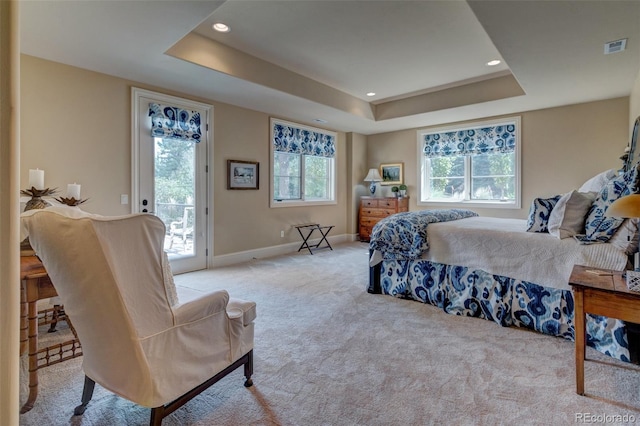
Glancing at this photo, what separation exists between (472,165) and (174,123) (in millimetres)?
5078

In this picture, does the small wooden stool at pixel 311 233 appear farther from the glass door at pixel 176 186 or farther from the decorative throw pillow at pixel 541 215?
the decorative throw pillow at pixel 541 215

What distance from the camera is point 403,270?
3438mm

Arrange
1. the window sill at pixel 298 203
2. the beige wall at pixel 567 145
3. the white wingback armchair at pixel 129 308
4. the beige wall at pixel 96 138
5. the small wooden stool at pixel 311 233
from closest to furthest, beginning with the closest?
the white wingback armchair at pixel 129 308 < the beige wall at pixel 96 138 < the beige wall at pixel 567 145 < the window sill at pixel 298 203 < the small wooden stool at pixel 311 233

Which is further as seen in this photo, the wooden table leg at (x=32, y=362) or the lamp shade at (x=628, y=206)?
the wooden table leg at (x=32, y=362)

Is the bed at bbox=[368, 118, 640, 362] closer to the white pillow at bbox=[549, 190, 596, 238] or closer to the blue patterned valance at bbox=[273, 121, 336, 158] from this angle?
the white pillow at bbox=[549, 190, 596, 238]

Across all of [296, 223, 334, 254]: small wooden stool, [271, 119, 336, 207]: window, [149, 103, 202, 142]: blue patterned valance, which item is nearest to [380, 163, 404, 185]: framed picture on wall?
[271, 119, 336, 207]: window

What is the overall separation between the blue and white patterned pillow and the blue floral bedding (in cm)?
127

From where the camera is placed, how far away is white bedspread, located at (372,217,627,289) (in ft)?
7.61

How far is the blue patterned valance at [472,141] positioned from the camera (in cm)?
553

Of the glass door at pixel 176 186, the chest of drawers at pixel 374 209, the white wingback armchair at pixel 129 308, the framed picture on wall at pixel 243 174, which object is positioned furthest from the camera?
the chest of drawers at pixel 374 209

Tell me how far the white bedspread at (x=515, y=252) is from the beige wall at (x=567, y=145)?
2.79 meters

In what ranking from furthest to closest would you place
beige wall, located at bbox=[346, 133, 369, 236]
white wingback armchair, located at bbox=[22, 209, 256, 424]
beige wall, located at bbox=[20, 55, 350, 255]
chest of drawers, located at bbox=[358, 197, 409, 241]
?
beige wall, located at bbox=[346, 133, 369, 236] → chest of drawers, located at bbox=[358, 197, 409, 241] → beige wall, located at bbox=[20, 55, 350, 255] → white wingback armchair, located at bbox=[22, 209, 256, 424]

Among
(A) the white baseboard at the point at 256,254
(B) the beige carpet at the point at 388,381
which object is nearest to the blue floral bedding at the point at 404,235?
(B) the beige carpet at the point at 388,381

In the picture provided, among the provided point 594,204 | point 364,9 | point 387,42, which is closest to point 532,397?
point 594,204
